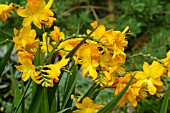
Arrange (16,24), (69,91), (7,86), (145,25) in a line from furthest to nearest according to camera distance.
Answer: (145,25) → (16,24) → (7,86) → (69,91)

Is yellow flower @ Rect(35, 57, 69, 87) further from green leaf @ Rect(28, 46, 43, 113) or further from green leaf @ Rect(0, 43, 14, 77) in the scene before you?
green leaf @ Rect(0, 43, 14, 77)

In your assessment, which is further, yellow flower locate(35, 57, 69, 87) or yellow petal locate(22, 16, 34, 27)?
yellow petal locate(22, 16, 34, 27)

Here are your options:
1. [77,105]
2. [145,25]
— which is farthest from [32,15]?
[145,25]

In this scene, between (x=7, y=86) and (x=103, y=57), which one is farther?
(x=7, y=86)

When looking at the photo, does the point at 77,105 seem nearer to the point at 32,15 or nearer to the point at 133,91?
the point at 133,91

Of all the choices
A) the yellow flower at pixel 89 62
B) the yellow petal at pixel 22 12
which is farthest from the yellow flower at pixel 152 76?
the yellow petal at pixel 22 12

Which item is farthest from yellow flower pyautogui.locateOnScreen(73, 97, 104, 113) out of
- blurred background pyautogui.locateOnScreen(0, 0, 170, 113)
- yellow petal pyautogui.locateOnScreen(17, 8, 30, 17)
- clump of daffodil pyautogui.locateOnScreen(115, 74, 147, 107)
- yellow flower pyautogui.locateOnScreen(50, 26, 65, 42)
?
blurred background pyautogui.locateOnScreen(0, 0, 170, 113)
